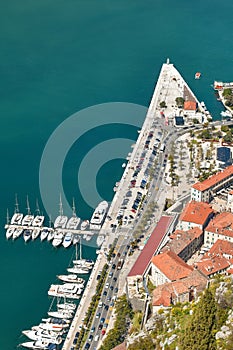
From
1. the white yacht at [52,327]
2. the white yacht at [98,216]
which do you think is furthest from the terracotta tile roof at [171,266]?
the white yacht at [98,216]

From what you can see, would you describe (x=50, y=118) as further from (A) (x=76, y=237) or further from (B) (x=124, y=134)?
(A) (x=76, y=237)

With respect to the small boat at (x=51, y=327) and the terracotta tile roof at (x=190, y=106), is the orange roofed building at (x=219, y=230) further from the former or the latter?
the terracotta tile roof at (x=190, y=106)

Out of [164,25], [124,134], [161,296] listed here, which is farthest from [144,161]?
[164,25]

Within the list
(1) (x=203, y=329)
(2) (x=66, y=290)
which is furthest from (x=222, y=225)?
(1) (x=203, y=329)

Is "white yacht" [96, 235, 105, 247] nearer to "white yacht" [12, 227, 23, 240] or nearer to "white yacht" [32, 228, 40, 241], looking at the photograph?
"white yacht" [32, 228, 40, 241]

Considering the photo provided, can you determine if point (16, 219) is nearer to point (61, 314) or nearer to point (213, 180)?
point (61, 314)

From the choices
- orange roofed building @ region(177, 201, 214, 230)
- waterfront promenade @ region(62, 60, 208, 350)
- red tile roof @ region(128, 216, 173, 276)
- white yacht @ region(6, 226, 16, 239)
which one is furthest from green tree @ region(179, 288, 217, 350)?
white yacht @ region(6, 226, 16, 239)
